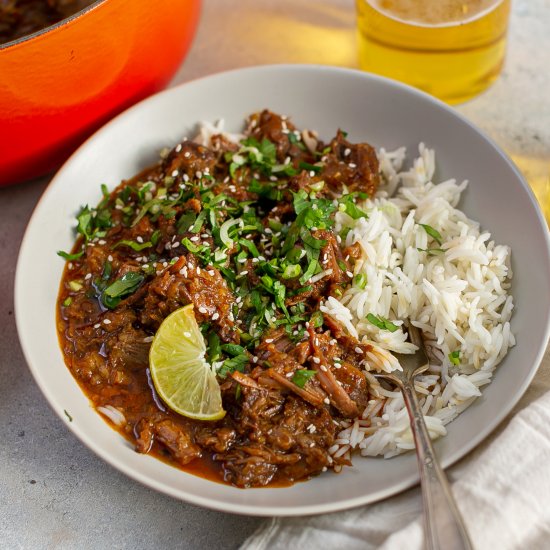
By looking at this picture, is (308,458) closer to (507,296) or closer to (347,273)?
(347,273)

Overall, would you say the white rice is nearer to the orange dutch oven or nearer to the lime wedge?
the lime wedge

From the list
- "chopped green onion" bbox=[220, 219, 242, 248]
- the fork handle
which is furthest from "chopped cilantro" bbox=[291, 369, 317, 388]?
"chopped green onion" bbox=[220, 219, 242, 248]

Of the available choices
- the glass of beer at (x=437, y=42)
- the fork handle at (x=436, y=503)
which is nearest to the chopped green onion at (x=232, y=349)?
the fork handle at (x=436, y=503)

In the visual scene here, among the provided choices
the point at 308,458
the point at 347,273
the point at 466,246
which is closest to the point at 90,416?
the point at 308,458

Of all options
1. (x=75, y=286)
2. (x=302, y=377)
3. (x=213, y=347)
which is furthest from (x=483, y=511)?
(x=75, y=286)

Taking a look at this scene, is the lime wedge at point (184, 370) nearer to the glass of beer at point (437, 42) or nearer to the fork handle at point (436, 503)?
the fork handle at point (436, 503)

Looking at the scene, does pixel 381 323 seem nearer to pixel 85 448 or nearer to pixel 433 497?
pixel 433 497
